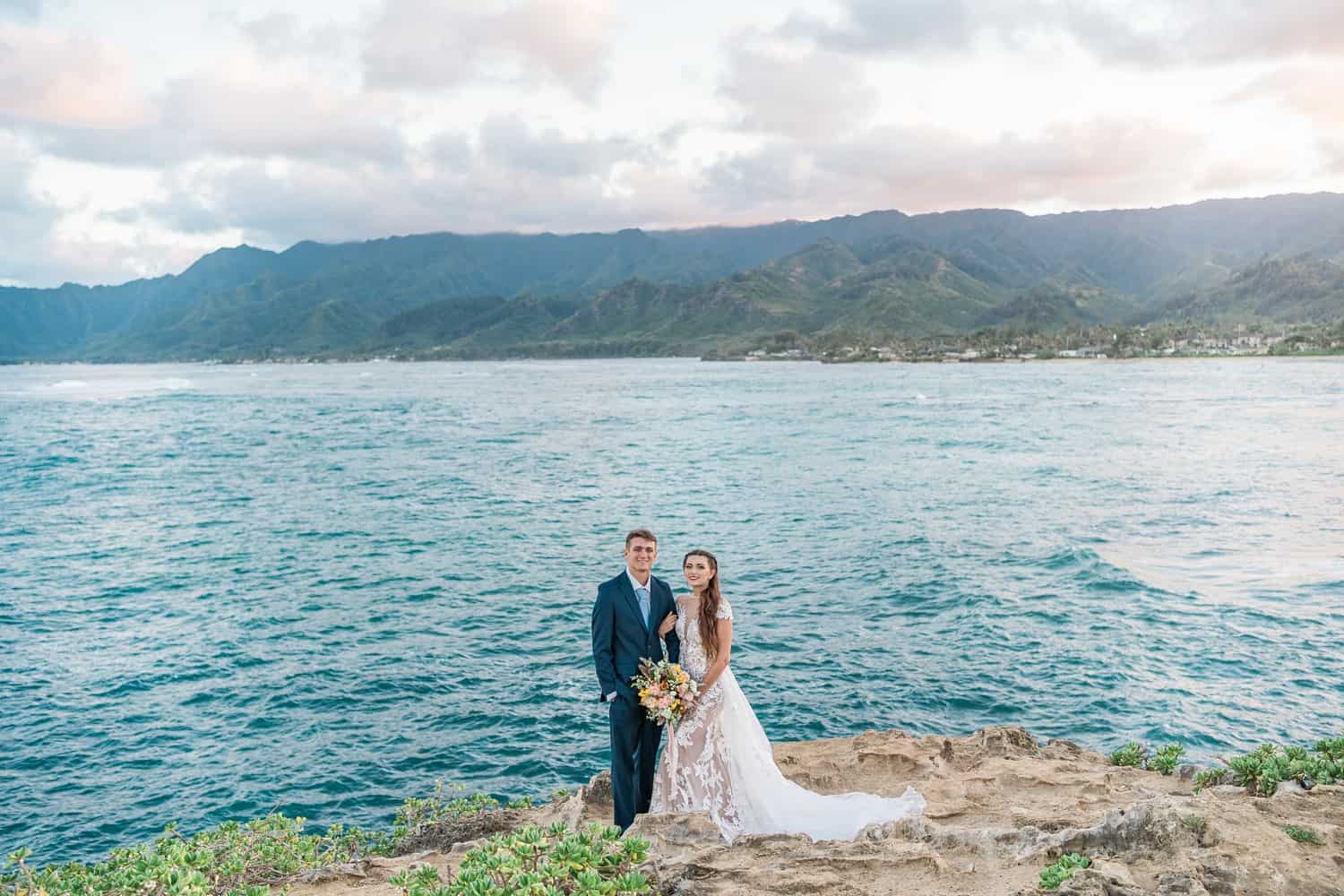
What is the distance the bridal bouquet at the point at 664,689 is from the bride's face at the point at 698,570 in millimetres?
966

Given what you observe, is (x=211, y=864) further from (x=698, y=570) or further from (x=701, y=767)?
(x=698, y=570)

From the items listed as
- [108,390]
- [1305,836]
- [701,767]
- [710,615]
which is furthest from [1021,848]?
[108,390]

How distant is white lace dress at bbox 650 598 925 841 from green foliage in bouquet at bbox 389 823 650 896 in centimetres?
214

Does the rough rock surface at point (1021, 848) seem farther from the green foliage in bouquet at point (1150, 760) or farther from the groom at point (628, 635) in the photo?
the groom at point (628, 635)

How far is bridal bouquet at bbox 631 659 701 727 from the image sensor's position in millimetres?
8953

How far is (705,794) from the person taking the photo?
9.62 meters

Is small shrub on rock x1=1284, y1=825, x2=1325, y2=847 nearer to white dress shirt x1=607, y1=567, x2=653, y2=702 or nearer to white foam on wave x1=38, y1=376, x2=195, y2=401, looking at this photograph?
white dress shirt x1=607, y1=567, x2=653, y2=702

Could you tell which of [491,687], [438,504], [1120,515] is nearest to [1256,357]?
[1120,515]

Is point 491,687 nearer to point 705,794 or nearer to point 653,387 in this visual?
point 705,794

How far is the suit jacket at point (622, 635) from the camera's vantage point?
9.24 meters

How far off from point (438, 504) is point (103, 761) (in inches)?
1069

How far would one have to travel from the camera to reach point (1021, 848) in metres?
8.29

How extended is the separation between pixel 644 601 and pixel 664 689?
3.19 ft

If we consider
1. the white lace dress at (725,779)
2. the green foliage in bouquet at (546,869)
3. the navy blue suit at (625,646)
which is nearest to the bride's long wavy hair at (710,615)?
the white lace dress at (725,779)
